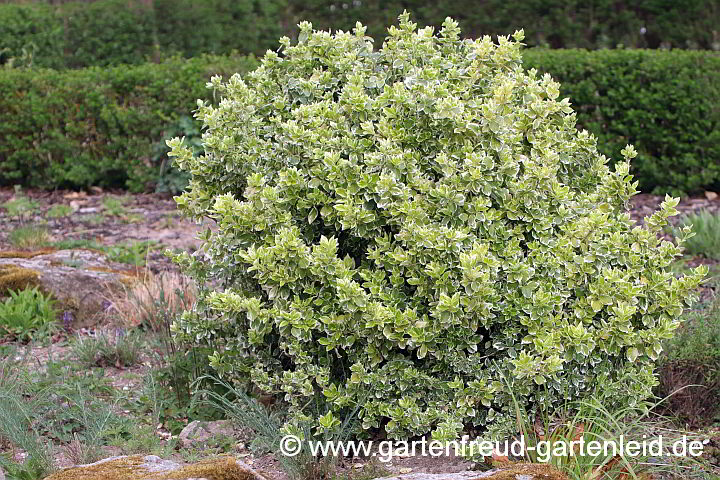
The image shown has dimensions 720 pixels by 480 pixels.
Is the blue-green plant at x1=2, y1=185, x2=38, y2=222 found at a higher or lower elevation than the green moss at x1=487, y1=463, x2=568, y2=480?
higher

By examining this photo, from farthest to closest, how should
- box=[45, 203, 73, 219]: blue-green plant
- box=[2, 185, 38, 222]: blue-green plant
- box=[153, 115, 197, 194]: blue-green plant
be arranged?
box=[153, 115, 197, 194]: blue-green plant < box=[45, 203, 73, 219]: blue-green plant < box=[2, 185, 38, 222]: blue-green plant

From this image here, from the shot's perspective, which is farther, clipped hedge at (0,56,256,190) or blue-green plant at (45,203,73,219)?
clipped hedge at (0,56,256,190)

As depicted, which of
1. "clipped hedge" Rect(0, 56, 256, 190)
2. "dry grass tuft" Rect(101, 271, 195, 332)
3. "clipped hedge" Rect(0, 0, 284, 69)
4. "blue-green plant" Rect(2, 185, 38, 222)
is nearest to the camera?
"dry grass tuft" Rect(101, 271, 195, 332)

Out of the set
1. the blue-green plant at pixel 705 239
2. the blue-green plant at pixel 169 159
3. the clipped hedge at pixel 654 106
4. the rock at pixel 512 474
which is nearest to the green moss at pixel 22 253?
the blue-green plant at pixel 169 159

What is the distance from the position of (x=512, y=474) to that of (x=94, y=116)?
692cm

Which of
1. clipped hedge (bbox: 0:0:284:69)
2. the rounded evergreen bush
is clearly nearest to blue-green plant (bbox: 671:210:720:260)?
the rounded evergreen bush

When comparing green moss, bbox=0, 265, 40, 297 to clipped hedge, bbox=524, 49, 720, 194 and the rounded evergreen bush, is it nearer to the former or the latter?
the rounded evergreen bush

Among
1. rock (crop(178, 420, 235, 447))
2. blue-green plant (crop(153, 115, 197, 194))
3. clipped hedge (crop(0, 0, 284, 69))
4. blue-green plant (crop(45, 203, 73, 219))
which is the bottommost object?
rock (crop(178, 420, 235, 447))

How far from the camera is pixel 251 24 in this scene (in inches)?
477

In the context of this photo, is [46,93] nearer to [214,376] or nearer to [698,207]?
[214,376]

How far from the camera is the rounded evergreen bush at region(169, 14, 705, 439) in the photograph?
3215 mm

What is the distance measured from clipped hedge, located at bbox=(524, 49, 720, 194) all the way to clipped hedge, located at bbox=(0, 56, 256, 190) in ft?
10.4

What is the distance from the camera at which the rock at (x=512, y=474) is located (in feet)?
8.90

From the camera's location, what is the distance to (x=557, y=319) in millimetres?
3271
